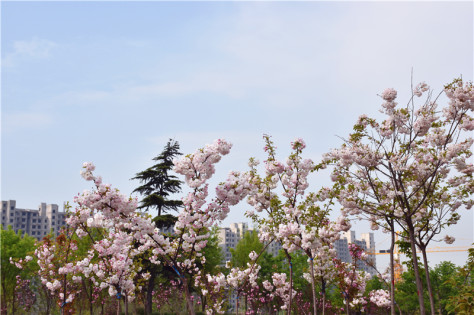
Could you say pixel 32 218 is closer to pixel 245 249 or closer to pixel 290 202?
pixel 245 249

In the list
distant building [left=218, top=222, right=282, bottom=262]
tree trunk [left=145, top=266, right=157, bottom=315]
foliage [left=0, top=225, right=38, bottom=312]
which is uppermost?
distant building [left=218, top=222, right=282, bottom=262]

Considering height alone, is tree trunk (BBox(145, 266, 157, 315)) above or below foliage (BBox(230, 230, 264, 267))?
below

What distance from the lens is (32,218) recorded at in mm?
109562

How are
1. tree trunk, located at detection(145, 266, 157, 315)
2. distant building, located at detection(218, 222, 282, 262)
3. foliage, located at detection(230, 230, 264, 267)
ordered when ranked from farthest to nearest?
distant building, located at detection(218, 222, 282, 262) → foliage, located at detection(230, 230, 264, 267) → tree trunk, located at detection(145, 266, 157, 315)

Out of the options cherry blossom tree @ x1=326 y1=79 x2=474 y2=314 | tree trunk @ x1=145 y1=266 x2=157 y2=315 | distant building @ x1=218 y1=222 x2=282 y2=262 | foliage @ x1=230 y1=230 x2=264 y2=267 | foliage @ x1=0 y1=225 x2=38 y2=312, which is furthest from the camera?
distant building @ x1=218 y1=222 x2=282 y2=262

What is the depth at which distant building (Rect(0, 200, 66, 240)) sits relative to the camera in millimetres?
106188

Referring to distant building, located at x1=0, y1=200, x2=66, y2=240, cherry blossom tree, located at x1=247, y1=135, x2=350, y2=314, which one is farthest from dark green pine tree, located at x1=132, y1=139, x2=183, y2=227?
distant building, located at x1=0, y1=200, x2=66, y2=240

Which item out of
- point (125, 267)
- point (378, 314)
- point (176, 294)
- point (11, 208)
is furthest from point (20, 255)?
point (11, 208)

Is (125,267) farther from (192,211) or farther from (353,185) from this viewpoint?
(353,185)

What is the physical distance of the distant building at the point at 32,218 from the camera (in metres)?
106

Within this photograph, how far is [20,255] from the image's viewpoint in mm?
35688

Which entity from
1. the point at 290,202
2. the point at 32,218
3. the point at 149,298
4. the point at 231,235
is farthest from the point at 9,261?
the point at 231,235

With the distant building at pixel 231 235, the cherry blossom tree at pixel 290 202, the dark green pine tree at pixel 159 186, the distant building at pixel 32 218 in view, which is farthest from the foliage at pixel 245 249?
the distant building at pixel 231 235

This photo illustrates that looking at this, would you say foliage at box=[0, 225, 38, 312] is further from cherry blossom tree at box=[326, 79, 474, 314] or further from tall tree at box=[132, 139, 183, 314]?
cherry blossom tree at box=[326, 79, 474, 314]
